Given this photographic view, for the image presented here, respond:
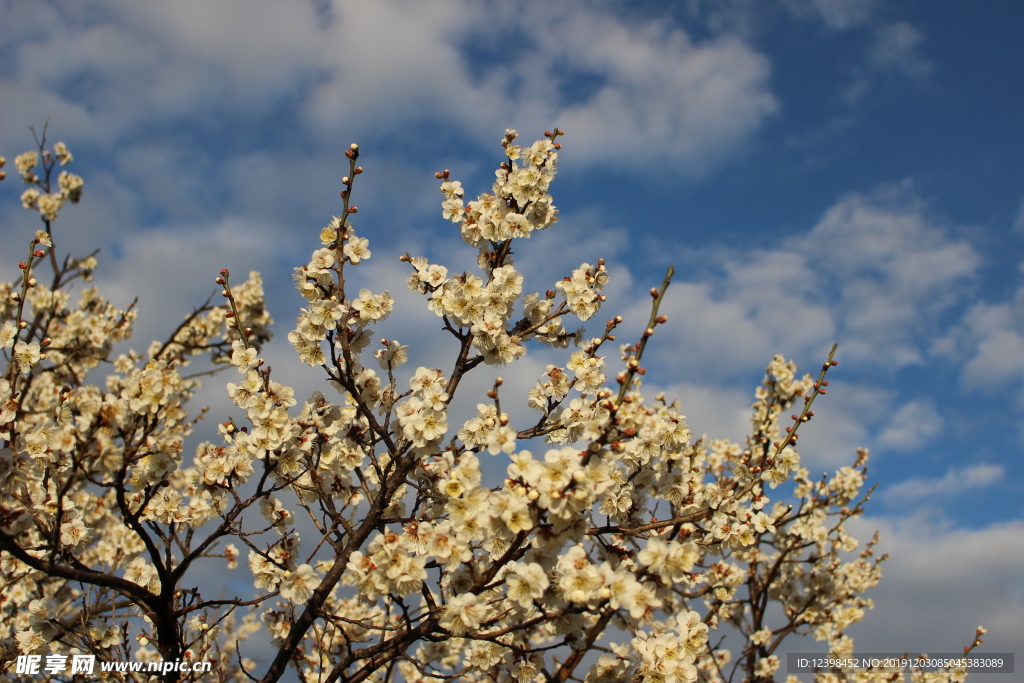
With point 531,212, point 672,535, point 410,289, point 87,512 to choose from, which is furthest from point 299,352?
point 87,512

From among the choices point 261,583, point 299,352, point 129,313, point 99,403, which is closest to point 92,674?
point 261,583

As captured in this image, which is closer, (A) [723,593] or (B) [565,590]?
(B) [565,590]

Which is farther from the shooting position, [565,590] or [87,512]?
[87,512]

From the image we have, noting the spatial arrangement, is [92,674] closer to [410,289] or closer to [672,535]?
[410,289]

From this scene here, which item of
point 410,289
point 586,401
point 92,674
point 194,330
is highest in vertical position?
point 194,330

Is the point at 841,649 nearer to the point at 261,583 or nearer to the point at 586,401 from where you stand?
the point at 586,401

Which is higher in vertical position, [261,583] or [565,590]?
[261,583]

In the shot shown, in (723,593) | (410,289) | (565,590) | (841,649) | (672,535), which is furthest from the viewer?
(841,649)

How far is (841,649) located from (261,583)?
411 inches

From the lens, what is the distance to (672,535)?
14.6 ft

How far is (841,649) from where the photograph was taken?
10.9 metres

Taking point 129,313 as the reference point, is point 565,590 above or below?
below

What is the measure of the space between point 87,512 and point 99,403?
6260mm

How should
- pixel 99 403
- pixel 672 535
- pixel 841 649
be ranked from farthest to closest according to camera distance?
pixel 841 649 → pixel 672 535 → pixel 99 403
